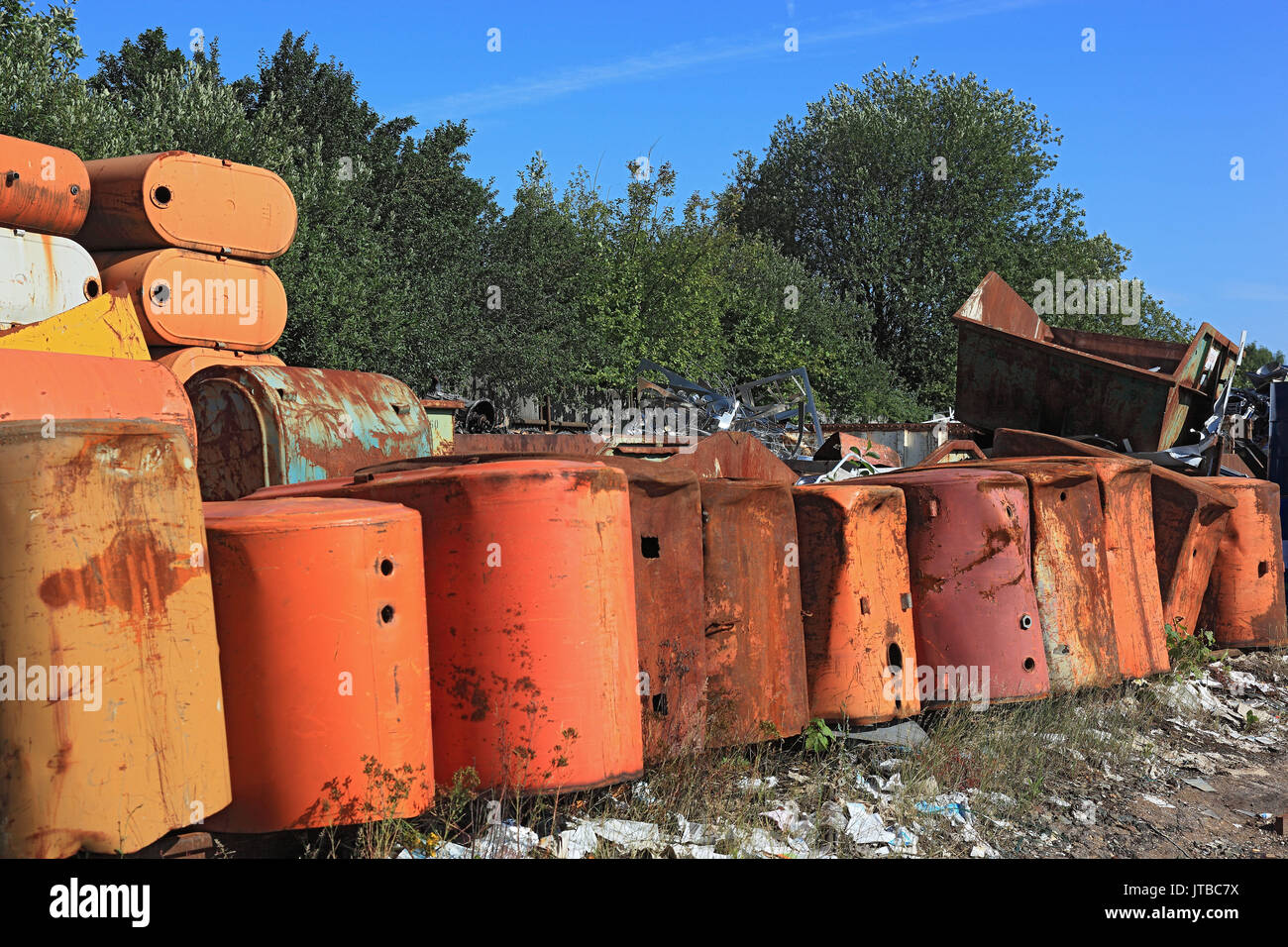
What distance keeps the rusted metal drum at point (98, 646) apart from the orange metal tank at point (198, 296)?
3647 mm

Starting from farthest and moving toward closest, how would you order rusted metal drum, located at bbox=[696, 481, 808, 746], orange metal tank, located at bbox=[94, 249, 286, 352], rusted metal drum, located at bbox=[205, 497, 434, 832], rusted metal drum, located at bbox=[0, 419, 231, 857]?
1. orange metal tank, located at bbox=[94, 249, 286, 352]
2. rusted metal drum, located at bbox=[696, 481, 808, 746]
3. rusted metal drum, located at bbox=[205, 497, 434, 832]
4. rusted metal drum, located at bbox=[0, 419, 231, 857]

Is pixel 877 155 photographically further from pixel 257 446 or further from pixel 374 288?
pixel 257 446

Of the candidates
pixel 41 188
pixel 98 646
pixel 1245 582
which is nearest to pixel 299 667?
pixel 98 646

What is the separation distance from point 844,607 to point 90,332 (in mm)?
3405

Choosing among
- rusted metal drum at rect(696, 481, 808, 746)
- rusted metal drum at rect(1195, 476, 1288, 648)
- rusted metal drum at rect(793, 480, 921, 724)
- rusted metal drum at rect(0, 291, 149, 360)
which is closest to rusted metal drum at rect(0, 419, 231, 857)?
rusted metal drum at rect(0, 291, 149, 360)

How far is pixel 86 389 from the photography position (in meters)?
3.64

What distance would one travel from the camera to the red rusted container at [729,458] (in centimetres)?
578

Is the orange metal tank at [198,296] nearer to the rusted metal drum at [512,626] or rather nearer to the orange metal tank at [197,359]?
the orange metal tank at [197,359]

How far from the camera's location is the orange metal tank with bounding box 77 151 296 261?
6078 millimetres

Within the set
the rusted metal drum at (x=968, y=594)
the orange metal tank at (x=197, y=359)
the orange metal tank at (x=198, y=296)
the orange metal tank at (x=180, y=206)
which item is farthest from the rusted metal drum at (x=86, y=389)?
the rusted metal drum at (x=968, y=594)

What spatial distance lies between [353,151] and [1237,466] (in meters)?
17.8

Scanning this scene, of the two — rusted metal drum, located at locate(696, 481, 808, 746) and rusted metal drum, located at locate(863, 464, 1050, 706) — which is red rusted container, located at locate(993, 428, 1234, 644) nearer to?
rusted metal drum, located at locate(863, 464, 1050, 706)

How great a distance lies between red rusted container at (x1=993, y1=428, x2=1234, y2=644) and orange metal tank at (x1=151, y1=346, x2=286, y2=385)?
4.99 metres

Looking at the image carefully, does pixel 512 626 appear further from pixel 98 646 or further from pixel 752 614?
pixel 752 614
